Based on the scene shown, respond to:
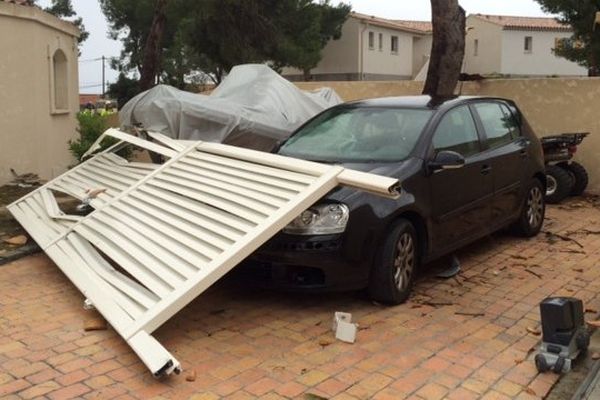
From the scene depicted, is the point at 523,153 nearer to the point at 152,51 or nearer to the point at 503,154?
the point at 503,154

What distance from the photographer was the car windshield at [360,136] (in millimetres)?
5641

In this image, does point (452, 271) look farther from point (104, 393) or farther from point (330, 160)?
point (104, 393)

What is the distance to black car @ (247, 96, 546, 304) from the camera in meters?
4.81

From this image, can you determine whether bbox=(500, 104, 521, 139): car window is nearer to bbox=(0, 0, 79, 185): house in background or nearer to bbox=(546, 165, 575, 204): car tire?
bbox=(546, 165, 575, 204): car tire

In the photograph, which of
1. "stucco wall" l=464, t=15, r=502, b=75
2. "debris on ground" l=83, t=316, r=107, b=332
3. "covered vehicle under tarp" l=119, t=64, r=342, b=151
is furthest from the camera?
"stucco wall" l=464, t=15, r=502, b=75

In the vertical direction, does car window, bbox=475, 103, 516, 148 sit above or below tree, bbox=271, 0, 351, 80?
below

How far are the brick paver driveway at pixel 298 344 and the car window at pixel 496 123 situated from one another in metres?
1.41

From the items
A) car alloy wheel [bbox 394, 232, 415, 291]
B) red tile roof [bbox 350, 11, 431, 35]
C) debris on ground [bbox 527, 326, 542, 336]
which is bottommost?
debris on ground [bbox 527, 326, 542, 336]

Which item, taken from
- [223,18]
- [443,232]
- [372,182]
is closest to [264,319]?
[372,182]

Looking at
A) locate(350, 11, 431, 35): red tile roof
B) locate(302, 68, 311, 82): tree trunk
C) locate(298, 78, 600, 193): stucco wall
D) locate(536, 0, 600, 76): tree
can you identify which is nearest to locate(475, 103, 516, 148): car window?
locate(298, 78, 600, 193): stucco wall

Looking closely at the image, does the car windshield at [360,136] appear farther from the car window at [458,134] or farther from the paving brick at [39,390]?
the paving brick at [39,390]

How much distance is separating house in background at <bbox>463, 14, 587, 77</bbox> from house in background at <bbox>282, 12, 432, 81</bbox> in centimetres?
446

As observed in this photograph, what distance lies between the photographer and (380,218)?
4.89m

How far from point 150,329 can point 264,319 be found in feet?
3.39
